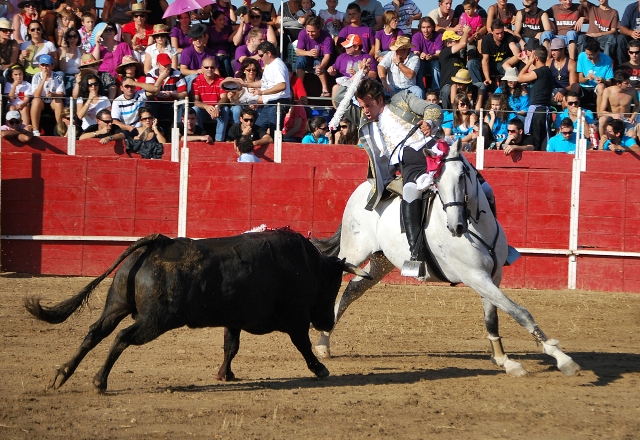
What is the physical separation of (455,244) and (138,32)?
31.7ft

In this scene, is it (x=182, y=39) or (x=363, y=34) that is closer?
(x=363, y=34)

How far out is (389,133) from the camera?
7.84m

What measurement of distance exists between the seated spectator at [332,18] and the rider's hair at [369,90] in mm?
8428

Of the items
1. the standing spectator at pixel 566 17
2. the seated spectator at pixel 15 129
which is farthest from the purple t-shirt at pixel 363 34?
the seated spectator at pixel 15 129

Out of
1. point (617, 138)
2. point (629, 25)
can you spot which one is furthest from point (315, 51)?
point (629, 25)

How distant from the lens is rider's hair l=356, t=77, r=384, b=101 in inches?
301

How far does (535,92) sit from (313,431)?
31.6 feet

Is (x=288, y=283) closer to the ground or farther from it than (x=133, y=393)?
farther from it

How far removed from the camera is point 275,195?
12.7 meters

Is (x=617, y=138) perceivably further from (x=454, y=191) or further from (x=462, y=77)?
(x=454, y=191)

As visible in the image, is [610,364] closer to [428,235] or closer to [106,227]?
[428,235]

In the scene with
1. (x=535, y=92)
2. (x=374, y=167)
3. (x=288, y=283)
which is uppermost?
(x=535, y=92)

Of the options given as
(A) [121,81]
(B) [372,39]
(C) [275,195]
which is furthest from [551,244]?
(A) [121,81]

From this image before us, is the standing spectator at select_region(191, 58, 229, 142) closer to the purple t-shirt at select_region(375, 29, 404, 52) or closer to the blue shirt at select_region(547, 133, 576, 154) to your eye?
the purple t-shirt at select_region(375, 29, 404, 52)
